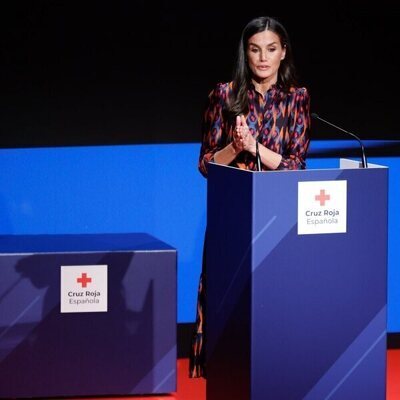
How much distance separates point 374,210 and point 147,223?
5.86 ft

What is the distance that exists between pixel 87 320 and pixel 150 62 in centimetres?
125

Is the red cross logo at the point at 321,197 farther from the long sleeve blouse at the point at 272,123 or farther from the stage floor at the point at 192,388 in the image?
the stage floor at the point at 192,388

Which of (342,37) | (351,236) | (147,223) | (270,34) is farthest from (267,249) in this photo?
(342,37)

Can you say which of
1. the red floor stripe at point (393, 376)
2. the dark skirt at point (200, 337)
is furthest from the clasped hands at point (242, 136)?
the red floor stripe at point (393, 376)

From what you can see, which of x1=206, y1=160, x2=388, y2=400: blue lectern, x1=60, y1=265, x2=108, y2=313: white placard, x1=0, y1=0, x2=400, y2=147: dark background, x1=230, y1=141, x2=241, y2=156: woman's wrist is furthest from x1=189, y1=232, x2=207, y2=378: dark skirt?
x1=0, y1=0, x2=400, y2=147: dark background

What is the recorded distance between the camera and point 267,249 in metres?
2.45

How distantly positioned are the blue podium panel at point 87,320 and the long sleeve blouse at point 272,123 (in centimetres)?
60

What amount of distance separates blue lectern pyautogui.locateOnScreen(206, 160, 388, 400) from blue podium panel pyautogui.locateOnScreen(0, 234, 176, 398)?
0.99 metres

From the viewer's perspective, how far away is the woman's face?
314 cm

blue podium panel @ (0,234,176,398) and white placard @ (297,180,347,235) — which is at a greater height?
white placard @ (297,180,347,235)

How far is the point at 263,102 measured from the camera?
3.20 meters

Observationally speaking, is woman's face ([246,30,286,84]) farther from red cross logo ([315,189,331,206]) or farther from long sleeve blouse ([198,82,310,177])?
red cross logo ([315,189,331,206])

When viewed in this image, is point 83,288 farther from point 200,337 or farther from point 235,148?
point 235,148

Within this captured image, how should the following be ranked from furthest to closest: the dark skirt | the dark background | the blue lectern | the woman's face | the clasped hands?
1. the dark background
2. the dark skirt
3. the woman's face
4. the clasped hands
5. the blue lectern
